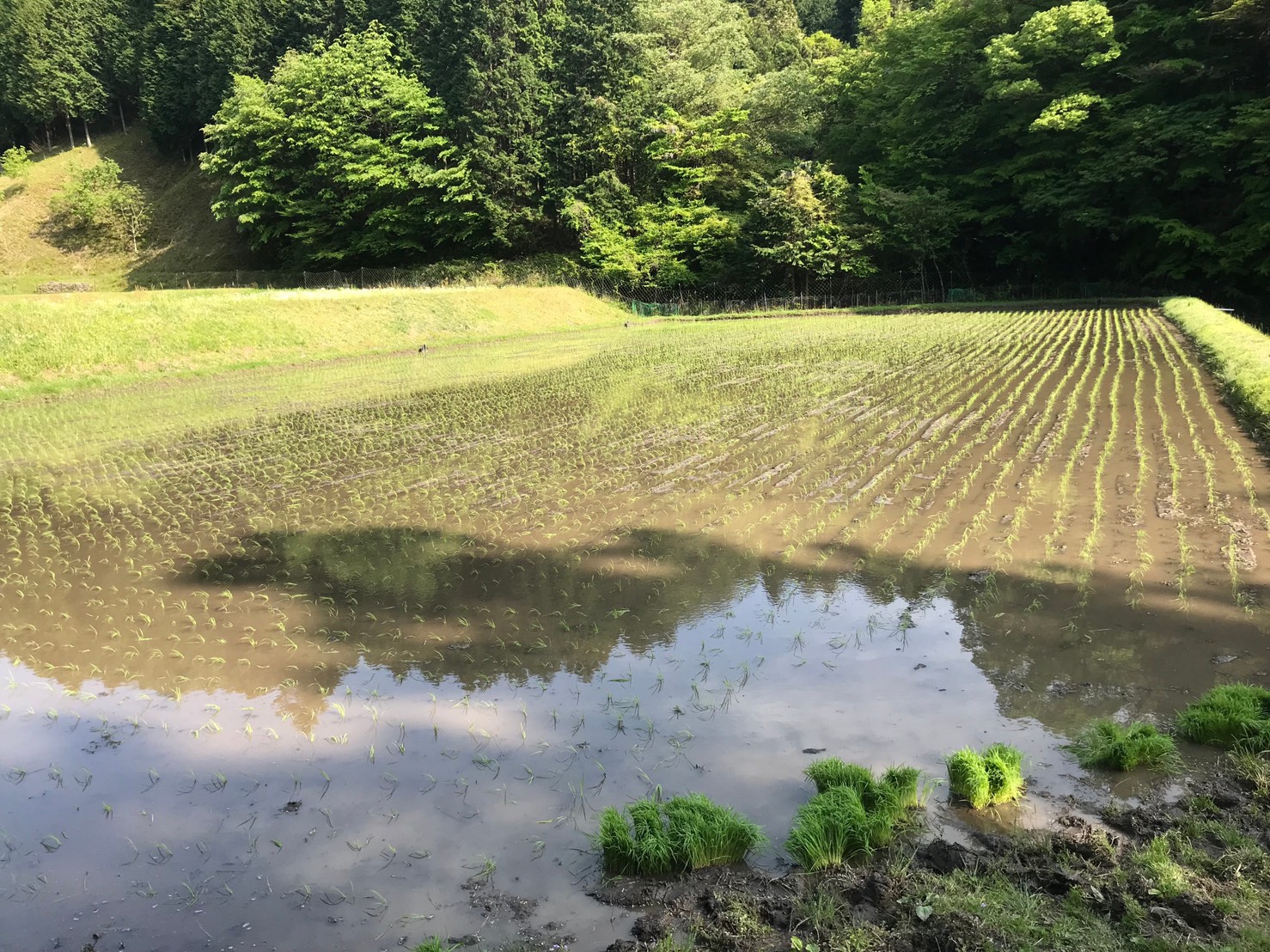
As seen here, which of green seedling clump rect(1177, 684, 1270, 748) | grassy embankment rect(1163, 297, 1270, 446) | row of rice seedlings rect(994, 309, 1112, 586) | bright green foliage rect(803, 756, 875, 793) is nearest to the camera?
bright green foliage rect(803, 756, 875, 793)

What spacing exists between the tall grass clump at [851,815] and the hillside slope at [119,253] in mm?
51447

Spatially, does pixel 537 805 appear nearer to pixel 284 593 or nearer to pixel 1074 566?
pixel 284 593

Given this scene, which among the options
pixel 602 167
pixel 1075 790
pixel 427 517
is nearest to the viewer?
pixel 1075 790

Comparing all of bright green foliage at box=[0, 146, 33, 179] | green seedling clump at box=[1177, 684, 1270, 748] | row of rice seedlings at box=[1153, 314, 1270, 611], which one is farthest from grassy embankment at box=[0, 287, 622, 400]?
bright green foliage at box=[0, 146, 33, 179]

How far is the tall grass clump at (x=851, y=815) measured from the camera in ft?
10.5

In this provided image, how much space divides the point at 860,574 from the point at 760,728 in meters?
2.35

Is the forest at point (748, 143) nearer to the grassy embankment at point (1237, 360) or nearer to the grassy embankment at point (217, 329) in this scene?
the grassy embankment at point (217, 329)

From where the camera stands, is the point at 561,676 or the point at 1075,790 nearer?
the point at 1075,790

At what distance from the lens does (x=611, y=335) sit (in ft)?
98.3

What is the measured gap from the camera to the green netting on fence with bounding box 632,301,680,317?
1533 inches

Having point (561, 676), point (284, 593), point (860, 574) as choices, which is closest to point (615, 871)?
point (561, 676)

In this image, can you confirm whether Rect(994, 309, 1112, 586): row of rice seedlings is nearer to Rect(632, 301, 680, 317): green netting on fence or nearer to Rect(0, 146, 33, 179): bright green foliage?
Rect(632, 301, 680, 317): green netting on fence

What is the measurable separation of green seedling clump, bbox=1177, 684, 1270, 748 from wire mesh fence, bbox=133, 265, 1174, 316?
33317 millimetres

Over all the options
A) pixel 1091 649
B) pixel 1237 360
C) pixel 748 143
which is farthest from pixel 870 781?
pixel 748 143
